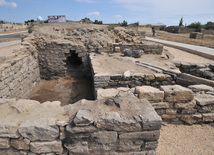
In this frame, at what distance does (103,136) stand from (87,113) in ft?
1.39

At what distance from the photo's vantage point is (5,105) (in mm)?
2500

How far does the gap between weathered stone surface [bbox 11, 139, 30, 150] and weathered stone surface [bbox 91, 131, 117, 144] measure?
0.98m

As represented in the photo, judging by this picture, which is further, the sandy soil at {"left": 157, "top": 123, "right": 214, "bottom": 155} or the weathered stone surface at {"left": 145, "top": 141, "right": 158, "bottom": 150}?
the sandy soil at {"left": 157, "top": 123, "right": 214, "bottom": 155}

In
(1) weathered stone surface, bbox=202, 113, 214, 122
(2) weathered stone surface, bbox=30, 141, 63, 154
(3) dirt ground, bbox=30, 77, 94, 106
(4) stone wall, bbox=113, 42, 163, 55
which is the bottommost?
(3) dirt ground, bbox=30, 77, 94, 106

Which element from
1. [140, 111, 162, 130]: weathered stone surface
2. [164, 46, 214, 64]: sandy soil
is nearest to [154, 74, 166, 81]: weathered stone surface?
[140, 111, 162, 130]: weathered stone surface

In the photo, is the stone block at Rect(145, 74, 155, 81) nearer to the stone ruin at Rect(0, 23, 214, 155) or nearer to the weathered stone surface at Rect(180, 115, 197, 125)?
the stone ruin at Rect(0, 23, 214, 155)

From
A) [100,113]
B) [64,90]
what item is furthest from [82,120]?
[64,90]

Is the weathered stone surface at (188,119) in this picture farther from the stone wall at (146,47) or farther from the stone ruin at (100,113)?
the stone wall at (146,47)

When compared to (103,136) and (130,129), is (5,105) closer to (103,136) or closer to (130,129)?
(103,136)

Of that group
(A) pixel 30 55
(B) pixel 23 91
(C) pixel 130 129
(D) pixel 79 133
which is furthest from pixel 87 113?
(A) pixel 30 55

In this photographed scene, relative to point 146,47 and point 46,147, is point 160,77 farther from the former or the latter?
point 146,47

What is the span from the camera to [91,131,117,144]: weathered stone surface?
2.02 meters

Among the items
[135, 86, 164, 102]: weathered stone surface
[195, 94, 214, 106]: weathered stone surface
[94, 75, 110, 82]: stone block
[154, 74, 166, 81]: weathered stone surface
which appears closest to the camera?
[135, 86, 164, 102]: weathered stone surface

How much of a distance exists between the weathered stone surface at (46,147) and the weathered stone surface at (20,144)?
0.08m
